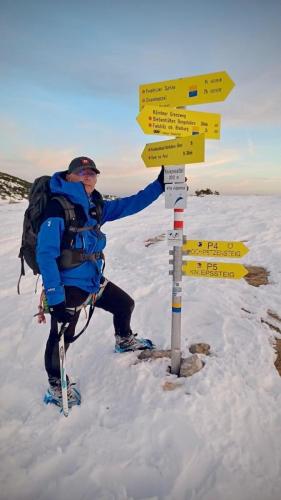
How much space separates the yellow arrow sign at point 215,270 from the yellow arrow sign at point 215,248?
4.4 inches

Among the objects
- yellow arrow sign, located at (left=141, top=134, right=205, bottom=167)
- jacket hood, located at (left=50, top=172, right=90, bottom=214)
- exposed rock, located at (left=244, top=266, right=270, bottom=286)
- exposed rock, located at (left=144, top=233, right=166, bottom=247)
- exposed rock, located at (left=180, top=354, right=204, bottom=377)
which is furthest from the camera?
exposed rock, located at (left=144, top=233, right=166, bottom=247)

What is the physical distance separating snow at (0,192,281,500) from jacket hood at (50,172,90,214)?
7.54 feet

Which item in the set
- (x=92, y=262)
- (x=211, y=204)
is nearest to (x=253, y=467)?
(x=92, y=262)

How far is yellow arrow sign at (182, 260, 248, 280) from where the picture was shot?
3.38 metres

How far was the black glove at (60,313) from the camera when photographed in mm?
3244

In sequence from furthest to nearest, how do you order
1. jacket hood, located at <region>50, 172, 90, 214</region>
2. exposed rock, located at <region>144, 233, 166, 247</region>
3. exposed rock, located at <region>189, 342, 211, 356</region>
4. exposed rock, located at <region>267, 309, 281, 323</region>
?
exposed rock, located at <region>144, 233, 166, 247</region>, exposed rock, located at <region>267, 309, 281, 323</region>, exposed rock, located at <region>189, 342, 211, 356</region>, jacket hood, located at <region>50, 172, 90, 214</region>

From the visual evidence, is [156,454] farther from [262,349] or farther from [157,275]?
[157,275]

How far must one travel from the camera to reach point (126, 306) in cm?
418

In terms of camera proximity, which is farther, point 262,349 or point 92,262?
point 262,349

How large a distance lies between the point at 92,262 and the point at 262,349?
269 cm

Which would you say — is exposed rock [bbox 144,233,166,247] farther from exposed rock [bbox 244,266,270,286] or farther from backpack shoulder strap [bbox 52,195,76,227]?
backpack shoulder strap [bbox 52,195,76,227]

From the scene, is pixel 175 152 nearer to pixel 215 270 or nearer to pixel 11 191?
pixel 215 270

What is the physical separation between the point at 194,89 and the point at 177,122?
14.8 inches

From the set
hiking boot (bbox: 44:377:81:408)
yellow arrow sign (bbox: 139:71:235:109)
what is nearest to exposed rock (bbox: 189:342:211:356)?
hiking boot (bbox: 44:377:81:408)
